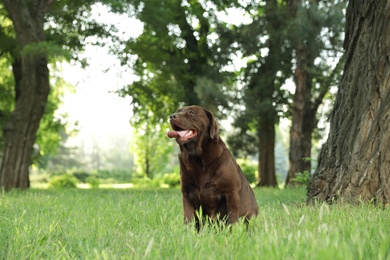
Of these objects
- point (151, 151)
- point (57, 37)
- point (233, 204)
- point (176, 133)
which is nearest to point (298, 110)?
point (57, 37)

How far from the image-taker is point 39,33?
16.9 meters

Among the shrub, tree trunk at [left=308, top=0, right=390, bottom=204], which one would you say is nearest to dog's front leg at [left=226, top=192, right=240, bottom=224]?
tree trunk at [left=308, top=0, right=390, bottom=204]

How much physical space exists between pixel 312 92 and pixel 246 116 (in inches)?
144

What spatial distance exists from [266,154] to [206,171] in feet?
63.3

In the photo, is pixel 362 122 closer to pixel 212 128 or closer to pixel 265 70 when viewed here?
pixel 212 128

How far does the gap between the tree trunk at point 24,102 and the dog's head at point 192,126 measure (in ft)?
40.5

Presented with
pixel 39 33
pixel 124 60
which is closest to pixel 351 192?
pixel 39 33

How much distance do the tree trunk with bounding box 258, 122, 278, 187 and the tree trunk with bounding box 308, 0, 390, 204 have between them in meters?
14.6

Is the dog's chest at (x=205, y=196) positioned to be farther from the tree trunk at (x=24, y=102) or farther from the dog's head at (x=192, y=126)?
the tree trunk at (x=24, y=102)

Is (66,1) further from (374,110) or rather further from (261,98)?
(374,110)

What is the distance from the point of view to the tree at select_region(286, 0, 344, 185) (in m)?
19.2

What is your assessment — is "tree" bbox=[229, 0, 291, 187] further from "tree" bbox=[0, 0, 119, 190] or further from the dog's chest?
the dog's chest

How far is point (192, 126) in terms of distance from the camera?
5.30 m

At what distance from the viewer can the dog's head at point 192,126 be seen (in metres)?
5.21
